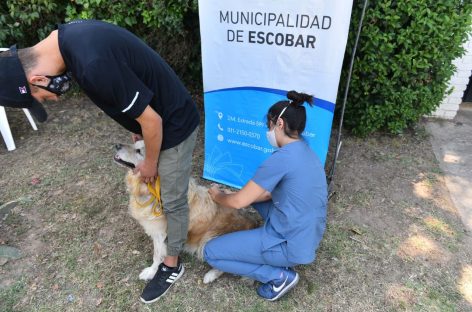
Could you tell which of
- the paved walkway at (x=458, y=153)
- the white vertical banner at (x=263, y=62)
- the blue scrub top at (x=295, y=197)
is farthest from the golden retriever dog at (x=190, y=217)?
the paved walkway at (x=458, y=153)

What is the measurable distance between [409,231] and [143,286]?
2395 millimetres

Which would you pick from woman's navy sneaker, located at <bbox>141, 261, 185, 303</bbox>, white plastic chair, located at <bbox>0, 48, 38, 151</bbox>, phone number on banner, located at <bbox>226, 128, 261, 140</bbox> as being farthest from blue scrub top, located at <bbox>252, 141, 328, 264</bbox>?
white plastic chair, located at <bbox>0, 48, 38, 151</bbox>

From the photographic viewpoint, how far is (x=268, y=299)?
8.56 feet

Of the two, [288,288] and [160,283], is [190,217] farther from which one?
[288,288]

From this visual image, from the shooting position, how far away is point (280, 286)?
2.54 metres

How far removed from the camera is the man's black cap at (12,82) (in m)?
1.65

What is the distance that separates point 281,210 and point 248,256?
1.39 feet

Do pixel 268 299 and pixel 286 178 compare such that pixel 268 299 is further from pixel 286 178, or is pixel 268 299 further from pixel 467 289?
pixel 467 289

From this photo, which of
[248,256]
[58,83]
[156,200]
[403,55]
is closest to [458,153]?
[403,55]

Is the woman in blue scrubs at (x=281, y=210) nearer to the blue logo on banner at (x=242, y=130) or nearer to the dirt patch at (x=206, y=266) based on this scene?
the dirt patch at (x=206, y=266)

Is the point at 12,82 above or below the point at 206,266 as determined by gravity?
above

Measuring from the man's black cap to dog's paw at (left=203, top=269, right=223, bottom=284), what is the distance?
5.90 ft

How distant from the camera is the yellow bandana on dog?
239 cm

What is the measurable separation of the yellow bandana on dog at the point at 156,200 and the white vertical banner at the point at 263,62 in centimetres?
121
